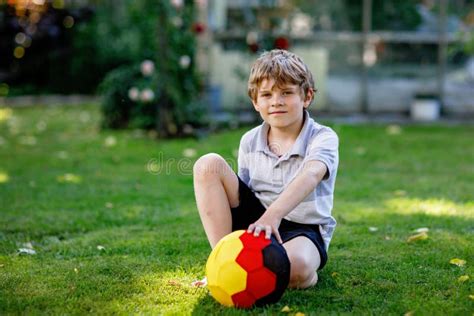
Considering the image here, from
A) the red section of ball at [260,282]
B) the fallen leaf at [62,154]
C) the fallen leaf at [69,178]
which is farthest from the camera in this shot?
the fallen leaf at [62,154]

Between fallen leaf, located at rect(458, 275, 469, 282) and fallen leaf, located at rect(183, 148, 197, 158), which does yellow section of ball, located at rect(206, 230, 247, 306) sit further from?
fallen leaf, located at rect(183, 148, 197, 158)

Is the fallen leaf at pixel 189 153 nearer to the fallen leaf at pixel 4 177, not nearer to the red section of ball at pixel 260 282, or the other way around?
the fallen leaf at pixel 4 177

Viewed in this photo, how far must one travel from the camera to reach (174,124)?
768 cm

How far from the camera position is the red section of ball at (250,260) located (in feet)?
8.44

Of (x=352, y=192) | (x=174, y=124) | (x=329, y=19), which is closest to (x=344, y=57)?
(x=329, y=19)

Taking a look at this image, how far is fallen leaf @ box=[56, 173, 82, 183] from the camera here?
17.7 ft

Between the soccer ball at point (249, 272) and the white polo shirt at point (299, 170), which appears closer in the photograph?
the soccer ball at point (249, 272)

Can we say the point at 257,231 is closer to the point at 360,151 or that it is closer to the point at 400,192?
the point at 400,192

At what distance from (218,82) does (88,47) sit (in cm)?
447

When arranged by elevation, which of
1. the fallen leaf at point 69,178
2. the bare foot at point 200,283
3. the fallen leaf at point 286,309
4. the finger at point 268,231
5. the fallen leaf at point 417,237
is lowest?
the fallen leaf at point 69,178

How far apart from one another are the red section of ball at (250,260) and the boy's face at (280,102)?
68 cm

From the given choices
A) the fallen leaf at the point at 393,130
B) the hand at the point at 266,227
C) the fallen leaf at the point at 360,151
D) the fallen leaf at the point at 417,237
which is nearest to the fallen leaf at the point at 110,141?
the fallen leaf at the point at 360,151

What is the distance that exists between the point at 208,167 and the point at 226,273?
0.55 m

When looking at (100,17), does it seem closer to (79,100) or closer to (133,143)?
(79,100)
